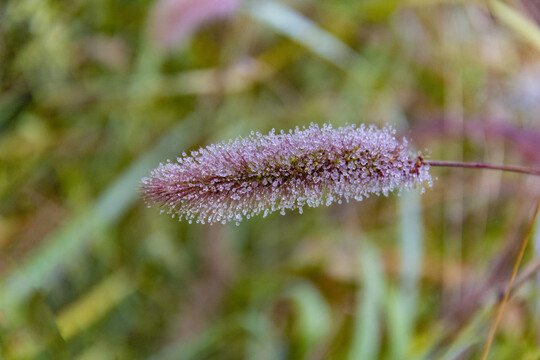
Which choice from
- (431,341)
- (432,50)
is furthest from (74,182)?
(432,50)

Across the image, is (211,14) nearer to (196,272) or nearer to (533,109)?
(196,272)

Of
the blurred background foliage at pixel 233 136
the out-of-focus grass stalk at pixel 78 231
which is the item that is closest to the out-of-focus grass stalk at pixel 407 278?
the blurred background foliage at pixel 233 136

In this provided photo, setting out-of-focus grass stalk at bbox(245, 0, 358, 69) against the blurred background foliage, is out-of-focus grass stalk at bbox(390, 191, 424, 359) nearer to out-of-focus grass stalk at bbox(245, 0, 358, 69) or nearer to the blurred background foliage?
the blurred background foliage

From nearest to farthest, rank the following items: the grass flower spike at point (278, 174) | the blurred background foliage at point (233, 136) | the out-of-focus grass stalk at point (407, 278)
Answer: the grass flower spike at point (278, 174) → the out-of-focus grass stalk at point (407, 278) → the blurred background foliage at point (233, 136)

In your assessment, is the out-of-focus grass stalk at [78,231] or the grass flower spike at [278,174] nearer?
the grass flower spike at [278,174]

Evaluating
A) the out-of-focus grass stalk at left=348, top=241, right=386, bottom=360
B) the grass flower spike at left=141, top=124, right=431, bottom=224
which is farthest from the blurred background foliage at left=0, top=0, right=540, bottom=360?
the grass flower spike at left=141, top=124, right=431, bottom=224

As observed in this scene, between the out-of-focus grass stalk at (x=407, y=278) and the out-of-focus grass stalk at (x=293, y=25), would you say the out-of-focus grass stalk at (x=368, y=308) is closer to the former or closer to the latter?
the out-of-focus grass stalk at (x=407, y=278)
